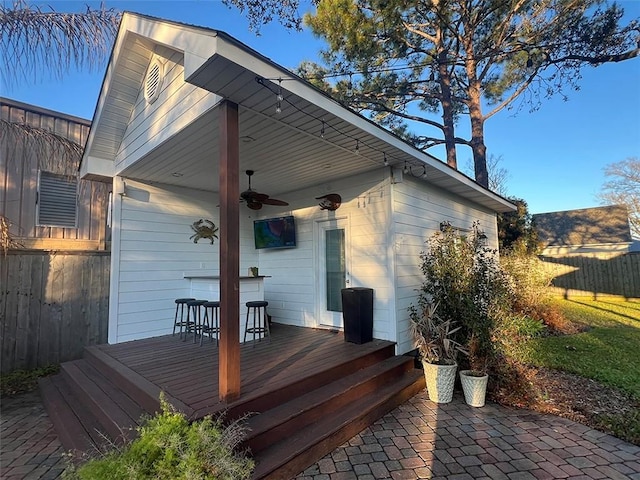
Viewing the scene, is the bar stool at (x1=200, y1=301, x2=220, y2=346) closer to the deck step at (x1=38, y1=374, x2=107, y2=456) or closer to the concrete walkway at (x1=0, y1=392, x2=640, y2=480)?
the deck step at (x1=38, y1=374, x2=107, y2=456)

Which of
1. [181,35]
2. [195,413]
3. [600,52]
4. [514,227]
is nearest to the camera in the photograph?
[195,413]

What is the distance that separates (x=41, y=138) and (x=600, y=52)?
11203mm

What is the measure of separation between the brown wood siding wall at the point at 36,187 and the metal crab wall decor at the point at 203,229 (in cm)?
182

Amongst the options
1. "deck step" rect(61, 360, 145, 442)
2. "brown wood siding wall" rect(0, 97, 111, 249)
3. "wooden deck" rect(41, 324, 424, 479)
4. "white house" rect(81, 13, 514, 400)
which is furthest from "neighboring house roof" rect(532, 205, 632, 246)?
"deck step" rect(61, 360, 145, 442)

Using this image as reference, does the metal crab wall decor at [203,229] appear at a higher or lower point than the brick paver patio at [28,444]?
higher

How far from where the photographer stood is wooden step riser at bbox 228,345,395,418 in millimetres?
2758

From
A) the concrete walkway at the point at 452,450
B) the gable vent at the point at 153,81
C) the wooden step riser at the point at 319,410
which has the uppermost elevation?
the gable vent at the point at 153,81

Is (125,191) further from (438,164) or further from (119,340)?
(438,164)

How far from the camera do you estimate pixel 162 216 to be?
5824 millimetres

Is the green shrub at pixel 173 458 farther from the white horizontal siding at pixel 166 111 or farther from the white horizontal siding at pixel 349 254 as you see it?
the white horizontal siding at pixel 349 254

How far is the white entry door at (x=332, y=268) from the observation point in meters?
5.76

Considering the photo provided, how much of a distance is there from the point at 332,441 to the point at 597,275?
537 inches

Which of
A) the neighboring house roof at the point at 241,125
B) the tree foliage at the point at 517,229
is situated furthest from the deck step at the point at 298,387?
the tree foliage at the point at 517,229

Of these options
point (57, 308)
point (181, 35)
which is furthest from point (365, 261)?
point (57, 308)
